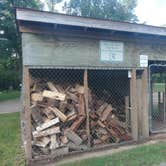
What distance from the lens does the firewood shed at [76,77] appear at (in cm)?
534

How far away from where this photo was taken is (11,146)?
6.46m

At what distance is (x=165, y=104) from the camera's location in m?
9.38

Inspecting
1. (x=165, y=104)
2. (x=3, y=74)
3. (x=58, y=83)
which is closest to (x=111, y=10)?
(x=3, y=74)

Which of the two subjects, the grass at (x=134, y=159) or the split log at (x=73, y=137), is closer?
the grass at (x=134, y=159)

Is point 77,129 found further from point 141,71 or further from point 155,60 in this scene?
point 155,60

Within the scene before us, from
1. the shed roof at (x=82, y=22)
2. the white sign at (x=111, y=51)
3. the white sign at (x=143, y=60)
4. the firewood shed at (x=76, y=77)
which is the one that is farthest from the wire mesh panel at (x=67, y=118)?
the white sign at (x=143, y=60)

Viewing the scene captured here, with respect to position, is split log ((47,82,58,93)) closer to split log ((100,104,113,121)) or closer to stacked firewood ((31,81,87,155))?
stacked firewood ((31,81,87,155))

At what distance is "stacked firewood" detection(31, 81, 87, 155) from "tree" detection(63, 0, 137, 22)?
2901cm

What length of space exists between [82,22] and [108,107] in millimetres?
2533

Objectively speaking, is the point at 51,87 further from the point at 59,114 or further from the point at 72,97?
the point at 59,114

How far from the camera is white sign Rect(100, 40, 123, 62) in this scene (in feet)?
19.9

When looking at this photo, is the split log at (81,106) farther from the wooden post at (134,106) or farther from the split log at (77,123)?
the wooden post at (134,106)

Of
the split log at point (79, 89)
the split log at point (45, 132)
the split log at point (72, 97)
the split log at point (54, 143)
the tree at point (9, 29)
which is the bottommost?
the split log at point (54, 143)

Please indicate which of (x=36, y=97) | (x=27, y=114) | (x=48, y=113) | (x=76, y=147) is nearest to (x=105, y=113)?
(x=76, y=147)
